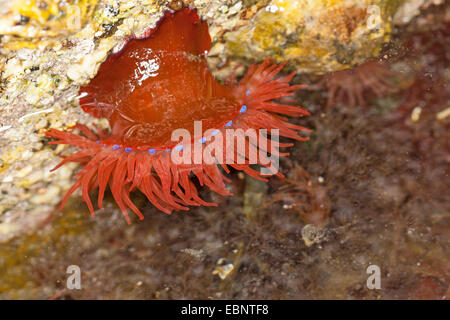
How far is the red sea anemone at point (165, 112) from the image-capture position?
2.04 metres

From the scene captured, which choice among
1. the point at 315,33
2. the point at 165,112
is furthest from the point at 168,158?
the point at 315,33

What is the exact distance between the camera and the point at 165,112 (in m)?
A: 2.10

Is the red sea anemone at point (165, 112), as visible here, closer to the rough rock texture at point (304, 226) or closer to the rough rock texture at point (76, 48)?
the rough rock texture at point (76, 48)

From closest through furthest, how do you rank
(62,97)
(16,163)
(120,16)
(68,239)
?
(120,16) < (62,97) < (16,163) < (68,239)

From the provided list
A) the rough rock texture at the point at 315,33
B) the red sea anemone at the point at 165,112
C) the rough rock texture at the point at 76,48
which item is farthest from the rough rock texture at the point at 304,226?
the red sea anemone at the point at 165,112

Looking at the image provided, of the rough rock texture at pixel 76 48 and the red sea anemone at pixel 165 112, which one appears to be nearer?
the rough rock texture at pixel 76 48

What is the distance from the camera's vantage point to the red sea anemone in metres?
2.04

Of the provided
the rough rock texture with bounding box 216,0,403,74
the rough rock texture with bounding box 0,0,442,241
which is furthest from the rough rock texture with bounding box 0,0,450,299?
the rough rock texture with bounding box 216,0,403,74

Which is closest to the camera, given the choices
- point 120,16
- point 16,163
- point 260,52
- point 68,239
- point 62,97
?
point 120,16

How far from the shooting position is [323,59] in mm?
2451

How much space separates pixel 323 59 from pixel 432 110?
2.82 feet
